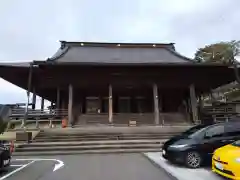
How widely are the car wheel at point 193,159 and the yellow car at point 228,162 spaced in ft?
4.94

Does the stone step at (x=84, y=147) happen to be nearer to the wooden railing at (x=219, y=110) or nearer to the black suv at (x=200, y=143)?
the black suv at (x=200, y=143)

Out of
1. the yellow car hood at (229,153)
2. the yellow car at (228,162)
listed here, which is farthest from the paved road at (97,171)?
the yellow car hood at (229,153)

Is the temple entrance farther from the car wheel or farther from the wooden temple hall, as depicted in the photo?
the car wheel

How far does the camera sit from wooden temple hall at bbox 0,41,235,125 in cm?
2073

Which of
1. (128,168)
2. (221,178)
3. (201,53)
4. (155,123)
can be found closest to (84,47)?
(155,123)

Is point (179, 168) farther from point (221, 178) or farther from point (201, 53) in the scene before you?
point (201, 53)

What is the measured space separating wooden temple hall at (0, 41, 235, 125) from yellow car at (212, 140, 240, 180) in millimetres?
14021

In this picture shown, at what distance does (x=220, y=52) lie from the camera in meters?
36.6

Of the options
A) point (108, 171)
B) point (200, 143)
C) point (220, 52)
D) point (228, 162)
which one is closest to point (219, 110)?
point (200, 143)

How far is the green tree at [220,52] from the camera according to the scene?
3525 cm

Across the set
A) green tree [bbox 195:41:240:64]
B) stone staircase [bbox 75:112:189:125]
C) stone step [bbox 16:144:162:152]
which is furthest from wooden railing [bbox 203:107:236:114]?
green tree [bbox 195:41:240:64]

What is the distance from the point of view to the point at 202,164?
838 centimetres

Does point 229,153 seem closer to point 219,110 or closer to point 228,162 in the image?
point 228,162

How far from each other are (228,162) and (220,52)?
33.2 m
